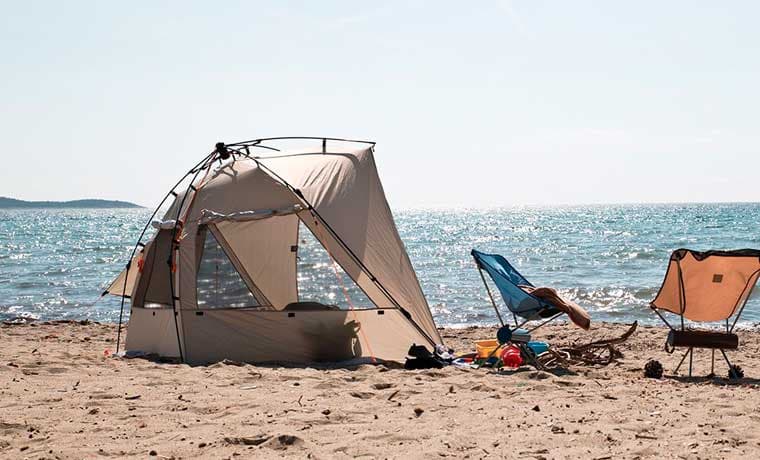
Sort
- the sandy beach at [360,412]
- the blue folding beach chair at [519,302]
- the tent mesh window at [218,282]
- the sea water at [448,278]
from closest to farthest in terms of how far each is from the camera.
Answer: the sandy beach at [360,412], the blue folding beach chair at [519,302], the tent mesh window at [218,282], the sea water at [448,278]

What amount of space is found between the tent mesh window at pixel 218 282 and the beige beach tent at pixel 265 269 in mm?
12

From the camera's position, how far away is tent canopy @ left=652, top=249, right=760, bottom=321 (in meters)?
8.17

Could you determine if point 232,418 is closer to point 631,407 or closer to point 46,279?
point 631,407

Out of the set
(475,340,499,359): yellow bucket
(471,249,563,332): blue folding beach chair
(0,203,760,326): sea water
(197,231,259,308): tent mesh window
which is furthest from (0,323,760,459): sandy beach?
(0,203,760,326): sea water

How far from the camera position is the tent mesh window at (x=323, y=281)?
9.12 meters

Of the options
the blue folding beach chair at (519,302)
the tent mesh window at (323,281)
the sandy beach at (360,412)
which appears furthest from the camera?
the tent mesh window at (323,281)

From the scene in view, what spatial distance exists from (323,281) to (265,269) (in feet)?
2.69

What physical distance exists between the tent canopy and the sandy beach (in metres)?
0.67

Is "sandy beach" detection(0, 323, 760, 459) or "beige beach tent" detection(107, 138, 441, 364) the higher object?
"beige beach tent" detection(107, 138, 441, 364)

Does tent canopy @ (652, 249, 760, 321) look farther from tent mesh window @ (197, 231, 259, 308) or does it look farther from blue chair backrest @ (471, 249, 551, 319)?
tent mesh window @ (197, 231, 259, 308)

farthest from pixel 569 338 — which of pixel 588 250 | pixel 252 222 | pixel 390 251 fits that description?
pixel 588 250

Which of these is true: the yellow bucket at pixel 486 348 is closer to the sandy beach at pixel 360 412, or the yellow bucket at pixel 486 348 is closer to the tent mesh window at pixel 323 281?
the sandy beach at pixel 360 412

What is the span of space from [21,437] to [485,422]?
298 cm

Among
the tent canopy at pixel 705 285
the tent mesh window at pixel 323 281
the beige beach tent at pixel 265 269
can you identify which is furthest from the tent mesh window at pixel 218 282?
the tent canopy at pixel 705 285
